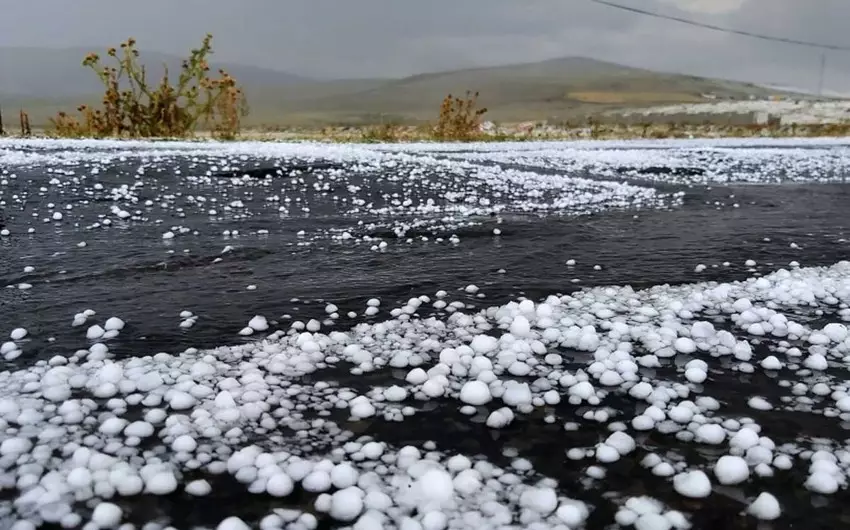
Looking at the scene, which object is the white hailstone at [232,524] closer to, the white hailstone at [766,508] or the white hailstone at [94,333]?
the white hailstone at [766,508]

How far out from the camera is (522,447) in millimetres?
2316

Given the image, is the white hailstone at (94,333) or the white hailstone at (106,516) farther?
the white hailstone at (94,333)

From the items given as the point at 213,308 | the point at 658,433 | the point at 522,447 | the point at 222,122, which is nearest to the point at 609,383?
the point at 658,433

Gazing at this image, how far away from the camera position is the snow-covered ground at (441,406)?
1.97 metres

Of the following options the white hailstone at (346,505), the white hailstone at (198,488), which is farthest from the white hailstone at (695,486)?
the white hailstone at (198,488)

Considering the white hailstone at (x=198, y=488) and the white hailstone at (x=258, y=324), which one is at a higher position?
the white hailstone at (x=258, y=324)

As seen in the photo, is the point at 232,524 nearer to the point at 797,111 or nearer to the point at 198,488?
the point at 198,488

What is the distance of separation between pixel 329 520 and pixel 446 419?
2.46 feet

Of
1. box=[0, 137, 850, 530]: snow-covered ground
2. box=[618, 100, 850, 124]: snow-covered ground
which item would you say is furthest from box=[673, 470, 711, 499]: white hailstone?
box=[618, 100, 850, 124]: snow-covered ground

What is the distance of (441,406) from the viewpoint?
2.63 m

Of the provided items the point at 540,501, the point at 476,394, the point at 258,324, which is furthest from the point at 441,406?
the point at 258,324

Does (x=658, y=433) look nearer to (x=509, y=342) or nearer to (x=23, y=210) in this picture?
(x=509, y=342)

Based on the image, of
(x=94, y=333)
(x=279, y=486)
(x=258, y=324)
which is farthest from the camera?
(x=258, y=324)

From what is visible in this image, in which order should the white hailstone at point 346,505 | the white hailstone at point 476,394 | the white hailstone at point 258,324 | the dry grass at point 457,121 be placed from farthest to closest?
1. the dry grass at point 457,121
2. the white hailstone at point 258,324
3. the white hailstone at point 476,394
4. the white hailstone at point 346,505
